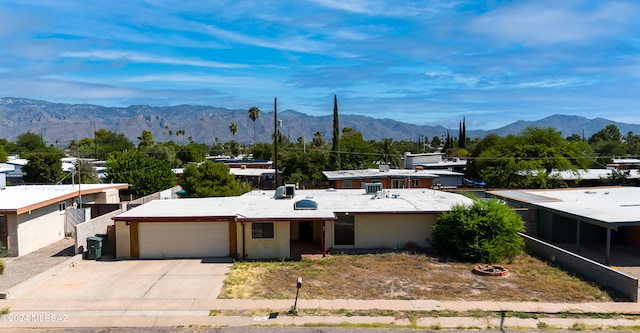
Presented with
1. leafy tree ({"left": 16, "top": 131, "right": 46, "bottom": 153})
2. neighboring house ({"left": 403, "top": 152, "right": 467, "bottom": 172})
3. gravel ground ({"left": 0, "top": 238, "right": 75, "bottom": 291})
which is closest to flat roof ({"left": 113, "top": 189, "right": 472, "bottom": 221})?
gravel ground ({"left": 0, "top": 238, "right": 75, "bottom": 291})

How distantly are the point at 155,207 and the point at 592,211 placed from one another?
2084 centimetres

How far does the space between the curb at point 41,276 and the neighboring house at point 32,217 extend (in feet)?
10.8

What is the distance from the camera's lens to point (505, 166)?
47344 mm

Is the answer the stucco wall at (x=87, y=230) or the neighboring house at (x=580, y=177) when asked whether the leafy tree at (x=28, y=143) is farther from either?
the neighboring house at (x=580, y=177)

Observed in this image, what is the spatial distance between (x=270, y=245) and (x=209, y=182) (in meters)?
16.4

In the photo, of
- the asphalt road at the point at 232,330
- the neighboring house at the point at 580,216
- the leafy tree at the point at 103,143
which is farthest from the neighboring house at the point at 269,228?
the leafy tree at the point at 103,143

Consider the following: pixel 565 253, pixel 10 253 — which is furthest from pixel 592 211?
pixel 10 253

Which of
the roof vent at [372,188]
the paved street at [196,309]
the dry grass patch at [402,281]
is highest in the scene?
the roof vent at [372,188]

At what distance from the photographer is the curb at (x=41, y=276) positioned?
15600 mm

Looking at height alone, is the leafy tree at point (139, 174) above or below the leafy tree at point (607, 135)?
below

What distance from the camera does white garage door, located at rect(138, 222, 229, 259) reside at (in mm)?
21406

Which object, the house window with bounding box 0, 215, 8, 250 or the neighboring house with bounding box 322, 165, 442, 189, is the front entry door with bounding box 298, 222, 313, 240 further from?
the neighboring house with bounding box 322, 165, 442, 189

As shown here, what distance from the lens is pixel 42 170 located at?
49.4 m

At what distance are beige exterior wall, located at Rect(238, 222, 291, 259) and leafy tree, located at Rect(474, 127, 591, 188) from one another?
31.4 meters
